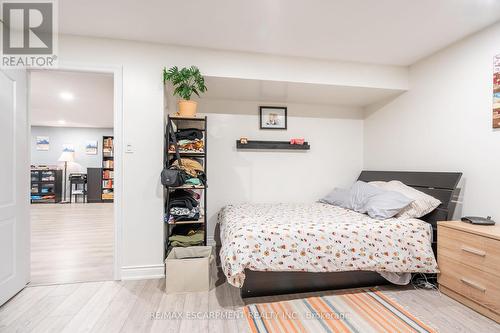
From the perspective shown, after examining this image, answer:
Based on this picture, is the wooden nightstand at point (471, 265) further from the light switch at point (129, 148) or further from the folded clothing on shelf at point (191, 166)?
the light switch at point (129, 148)

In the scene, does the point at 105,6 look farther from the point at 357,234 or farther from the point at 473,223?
the point at 473,223

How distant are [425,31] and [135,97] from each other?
9.43ft

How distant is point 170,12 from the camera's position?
2051 millimetres

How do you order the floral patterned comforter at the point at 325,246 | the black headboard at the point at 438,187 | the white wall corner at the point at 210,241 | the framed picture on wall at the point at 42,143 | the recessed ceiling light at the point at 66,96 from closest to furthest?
1. the floral patterned comforter at the point at 325,246
2. the black headboard at the point at 438,187
3. the white wall corner at the point at 210,241
4. the recessed ceiling light at the point at 66,96
5. the framed picture on wall at the point at 42,143

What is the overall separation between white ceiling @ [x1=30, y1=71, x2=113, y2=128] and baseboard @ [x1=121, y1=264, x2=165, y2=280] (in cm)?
198

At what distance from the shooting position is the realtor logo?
1978 mm

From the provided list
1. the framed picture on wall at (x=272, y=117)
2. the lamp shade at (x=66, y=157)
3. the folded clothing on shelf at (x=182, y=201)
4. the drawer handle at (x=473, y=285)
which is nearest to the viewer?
the drawer handle at (x=473, y=285)

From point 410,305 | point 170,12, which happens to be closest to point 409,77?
point 410,305

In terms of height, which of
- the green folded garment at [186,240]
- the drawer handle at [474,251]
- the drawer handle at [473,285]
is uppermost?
the drawer handle at [474,251]

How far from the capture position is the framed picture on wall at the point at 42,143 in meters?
7.78

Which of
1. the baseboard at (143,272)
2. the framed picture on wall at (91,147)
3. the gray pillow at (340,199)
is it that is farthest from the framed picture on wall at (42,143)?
the gray pillow at (340,199)

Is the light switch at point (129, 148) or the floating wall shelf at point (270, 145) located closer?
the light switch at point (129, 148)

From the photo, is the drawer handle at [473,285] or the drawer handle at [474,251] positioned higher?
the drawer handle at [474,251]

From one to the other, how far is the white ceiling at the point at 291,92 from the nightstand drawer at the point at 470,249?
1.84 m
